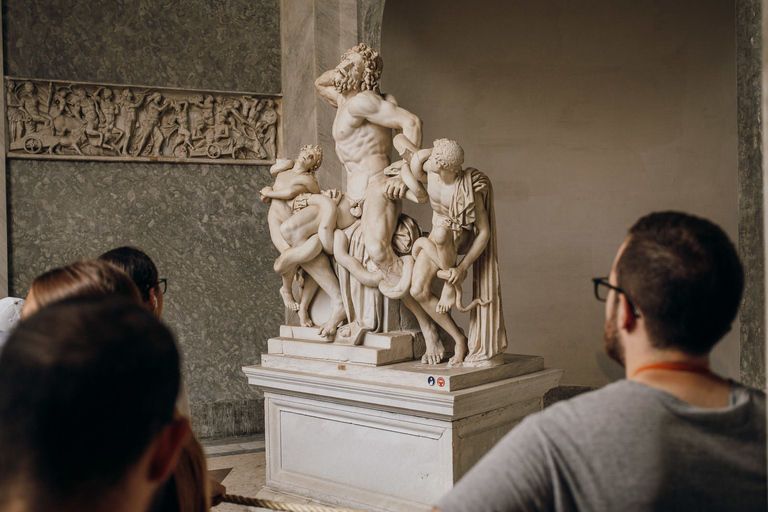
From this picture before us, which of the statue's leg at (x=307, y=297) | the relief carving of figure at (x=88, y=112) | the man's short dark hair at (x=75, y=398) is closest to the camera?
the man's short dark hair at (x=75, y=398)

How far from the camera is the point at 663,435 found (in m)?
1.10

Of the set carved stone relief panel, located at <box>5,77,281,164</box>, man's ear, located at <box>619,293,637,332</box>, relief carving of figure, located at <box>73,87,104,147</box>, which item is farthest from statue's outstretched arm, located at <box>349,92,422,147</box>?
man's ear, located at <box>619,293,637,332</box>

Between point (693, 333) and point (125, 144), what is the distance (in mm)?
5995

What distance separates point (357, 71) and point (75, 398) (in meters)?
4.10

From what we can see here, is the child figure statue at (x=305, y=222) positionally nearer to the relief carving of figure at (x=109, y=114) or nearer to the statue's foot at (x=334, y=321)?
the statue's foot at (x=334, y=321)

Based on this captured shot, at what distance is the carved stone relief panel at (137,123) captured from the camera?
20.0 feet

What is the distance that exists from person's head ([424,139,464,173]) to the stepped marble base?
1.15 m

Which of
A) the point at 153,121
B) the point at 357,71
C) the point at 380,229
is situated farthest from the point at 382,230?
the point at 153,121

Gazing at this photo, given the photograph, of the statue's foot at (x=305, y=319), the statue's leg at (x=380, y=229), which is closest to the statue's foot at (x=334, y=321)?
the statue's foot at (x=305, y=319)

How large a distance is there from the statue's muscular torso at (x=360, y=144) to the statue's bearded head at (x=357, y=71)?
0.09 m

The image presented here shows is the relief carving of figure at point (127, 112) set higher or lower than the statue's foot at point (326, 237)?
higher

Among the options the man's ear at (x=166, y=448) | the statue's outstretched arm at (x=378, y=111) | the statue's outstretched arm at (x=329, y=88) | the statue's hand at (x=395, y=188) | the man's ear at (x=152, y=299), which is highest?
the statue's outstretched arm at (x=329, y=88)

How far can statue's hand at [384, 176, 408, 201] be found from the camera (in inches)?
170

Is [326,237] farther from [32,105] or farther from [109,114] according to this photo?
[32,105]
